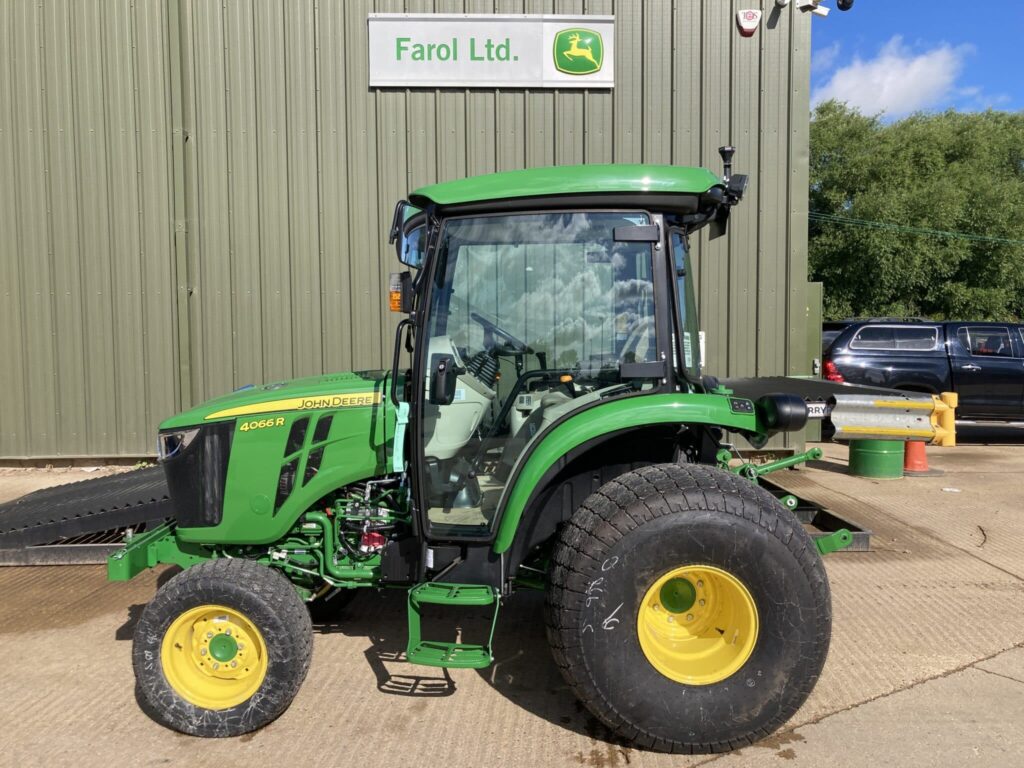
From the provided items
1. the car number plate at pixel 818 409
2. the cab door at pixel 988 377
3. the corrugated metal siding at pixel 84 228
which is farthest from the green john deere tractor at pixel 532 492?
the cab door at pixel 988 377

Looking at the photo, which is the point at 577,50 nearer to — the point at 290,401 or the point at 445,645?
the point at 290,401

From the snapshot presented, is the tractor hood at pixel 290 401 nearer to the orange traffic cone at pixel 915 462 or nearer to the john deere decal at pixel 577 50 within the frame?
the john deere decal at pixel 577 50

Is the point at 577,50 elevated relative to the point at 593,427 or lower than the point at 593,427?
elevated

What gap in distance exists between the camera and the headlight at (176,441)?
11.3 feet

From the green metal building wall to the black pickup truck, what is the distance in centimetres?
238

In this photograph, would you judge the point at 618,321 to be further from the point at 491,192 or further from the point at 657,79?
the point at 657,79

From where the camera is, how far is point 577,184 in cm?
301

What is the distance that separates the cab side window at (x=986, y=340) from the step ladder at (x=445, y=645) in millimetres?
9432

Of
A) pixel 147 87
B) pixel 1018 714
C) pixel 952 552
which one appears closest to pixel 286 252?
pixel 147 87

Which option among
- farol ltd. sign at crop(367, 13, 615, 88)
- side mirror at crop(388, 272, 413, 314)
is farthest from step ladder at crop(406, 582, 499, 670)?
farol ltd. sign at crop(367, 13, 615, 88)

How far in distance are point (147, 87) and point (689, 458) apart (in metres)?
7.51

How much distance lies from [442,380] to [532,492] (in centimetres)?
58

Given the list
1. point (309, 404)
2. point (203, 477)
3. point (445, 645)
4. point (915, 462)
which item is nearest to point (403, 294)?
point (309, 404)

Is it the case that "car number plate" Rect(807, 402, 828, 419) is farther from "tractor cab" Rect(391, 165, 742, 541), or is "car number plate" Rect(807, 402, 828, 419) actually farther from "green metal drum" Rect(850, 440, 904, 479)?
"green metal drum" Rect(850, 440, 904, 479)
